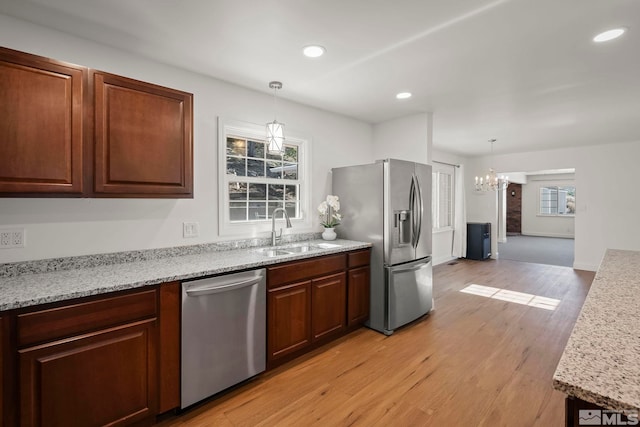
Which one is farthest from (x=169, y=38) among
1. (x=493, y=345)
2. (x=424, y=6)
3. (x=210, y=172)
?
(x=493, y=345)

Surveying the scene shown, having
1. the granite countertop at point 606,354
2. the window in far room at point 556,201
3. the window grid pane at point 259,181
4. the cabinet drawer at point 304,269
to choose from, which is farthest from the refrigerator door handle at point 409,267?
the window in far room at point 556,201

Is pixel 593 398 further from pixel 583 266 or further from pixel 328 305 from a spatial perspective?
pixel 583 266

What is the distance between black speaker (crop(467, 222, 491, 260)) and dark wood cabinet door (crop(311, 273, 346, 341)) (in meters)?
5.22

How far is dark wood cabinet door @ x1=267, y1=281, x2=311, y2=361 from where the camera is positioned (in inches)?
96.1

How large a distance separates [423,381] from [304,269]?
1244 millimetres

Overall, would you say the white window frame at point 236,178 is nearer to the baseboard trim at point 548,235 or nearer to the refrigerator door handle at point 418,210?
the refrigerator door handle at point 418,210

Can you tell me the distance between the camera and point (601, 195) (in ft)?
19.4

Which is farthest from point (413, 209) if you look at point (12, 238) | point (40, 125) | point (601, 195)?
point (601, 195)

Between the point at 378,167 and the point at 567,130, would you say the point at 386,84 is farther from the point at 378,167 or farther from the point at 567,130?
the point at 567,130

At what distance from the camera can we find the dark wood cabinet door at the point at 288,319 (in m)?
2.44

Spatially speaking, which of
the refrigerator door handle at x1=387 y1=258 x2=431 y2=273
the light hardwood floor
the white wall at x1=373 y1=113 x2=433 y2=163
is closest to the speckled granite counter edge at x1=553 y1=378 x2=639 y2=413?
the light hardwood floor

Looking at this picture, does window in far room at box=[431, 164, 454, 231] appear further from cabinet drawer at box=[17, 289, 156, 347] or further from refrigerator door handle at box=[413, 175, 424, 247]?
cabinet drawer at box=[17, 289, 156, 347]

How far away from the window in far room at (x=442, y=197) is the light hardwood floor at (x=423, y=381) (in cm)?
317

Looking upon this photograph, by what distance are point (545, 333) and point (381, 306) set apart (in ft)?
5.53
